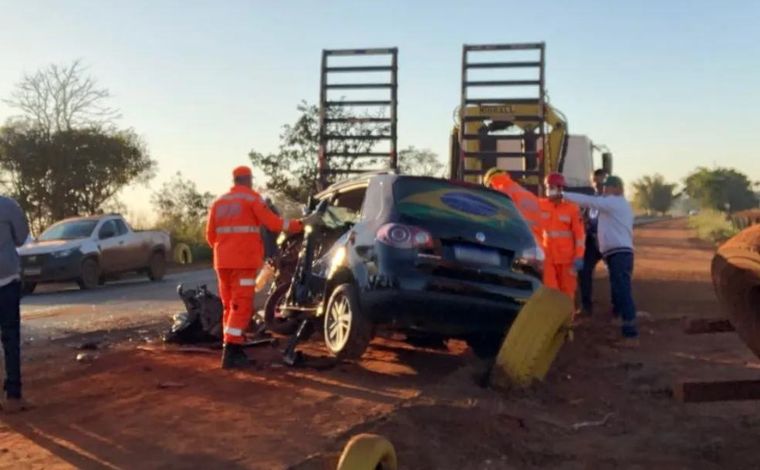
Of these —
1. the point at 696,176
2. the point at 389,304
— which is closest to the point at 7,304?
the point at 389,304

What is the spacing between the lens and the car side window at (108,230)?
23.0m

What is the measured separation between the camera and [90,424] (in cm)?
682

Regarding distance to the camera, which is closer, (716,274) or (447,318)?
(716,274)

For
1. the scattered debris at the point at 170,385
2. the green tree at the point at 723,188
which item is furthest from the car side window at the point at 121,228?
the green tree at the point at 723,188

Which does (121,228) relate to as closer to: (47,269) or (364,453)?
(47,269)

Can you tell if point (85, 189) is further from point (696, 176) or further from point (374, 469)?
point (696, 176)

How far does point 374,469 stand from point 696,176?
97.8m

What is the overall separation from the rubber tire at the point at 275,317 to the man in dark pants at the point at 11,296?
12.1 feet

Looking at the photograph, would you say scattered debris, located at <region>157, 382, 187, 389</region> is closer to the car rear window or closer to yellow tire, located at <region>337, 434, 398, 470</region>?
the car rear window

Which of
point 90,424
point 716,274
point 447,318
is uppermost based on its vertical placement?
point 716,274

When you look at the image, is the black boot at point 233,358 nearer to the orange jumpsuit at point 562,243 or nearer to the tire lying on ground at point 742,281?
the orange jumpsuit at point 562,243

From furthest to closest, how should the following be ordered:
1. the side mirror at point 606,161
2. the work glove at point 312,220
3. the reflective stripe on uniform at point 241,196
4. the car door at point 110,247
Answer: the car door at point 110,247 → the side mirror at point 606,161 → the work glove at point 312,220 → the reflective stripe on uniform at point 241,196

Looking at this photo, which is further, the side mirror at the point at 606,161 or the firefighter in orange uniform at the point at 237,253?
the side mirror at the point at 606,161

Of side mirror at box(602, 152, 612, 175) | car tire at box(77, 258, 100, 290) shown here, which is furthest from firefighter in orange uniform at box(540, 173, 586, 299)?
car tire at box(77, 258, 100, 290)
